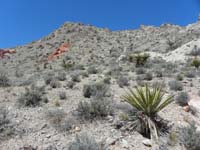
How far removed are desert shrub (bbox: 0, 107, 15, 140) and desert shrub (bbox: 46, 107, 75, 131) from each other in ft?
3.56

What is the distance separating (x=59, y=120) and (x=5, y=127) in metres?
1.47

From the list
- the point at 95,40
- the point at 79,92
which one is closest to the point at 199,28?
the point at 95,40

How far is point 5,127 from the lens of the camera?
23.4ft

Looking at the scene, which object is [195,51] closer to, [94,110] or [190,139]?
[94,110]

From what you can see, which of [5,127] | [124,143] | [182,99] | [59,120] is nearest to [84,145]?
[124,143]

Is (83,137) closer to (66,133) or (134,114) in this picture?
(66,133)

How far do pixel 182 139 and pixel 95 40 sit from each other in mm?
35982

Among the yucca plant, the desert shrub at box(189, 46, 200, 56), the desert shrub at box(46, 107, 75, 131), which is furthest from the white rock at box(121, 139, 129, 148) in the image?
the desert shrub at box(189, 46, 200, 56)

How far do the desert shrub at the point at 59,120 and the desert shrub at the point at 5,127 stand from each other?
1.09 metres

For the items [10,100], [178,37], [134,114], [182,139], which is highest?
[178,37]

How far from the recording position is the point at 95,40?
41875 millimetres

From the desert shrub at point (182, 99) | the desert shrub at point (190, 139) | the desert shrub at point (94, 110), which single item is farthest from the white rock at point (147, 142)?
the desert shrub at point (182, 99)

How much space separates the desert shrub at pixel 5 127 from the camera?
22.4 feet

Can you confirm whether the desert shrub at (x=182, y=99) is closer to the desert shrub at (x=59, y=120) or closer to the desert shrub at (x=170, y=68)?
the desert shrub at (x=59, y=120)
